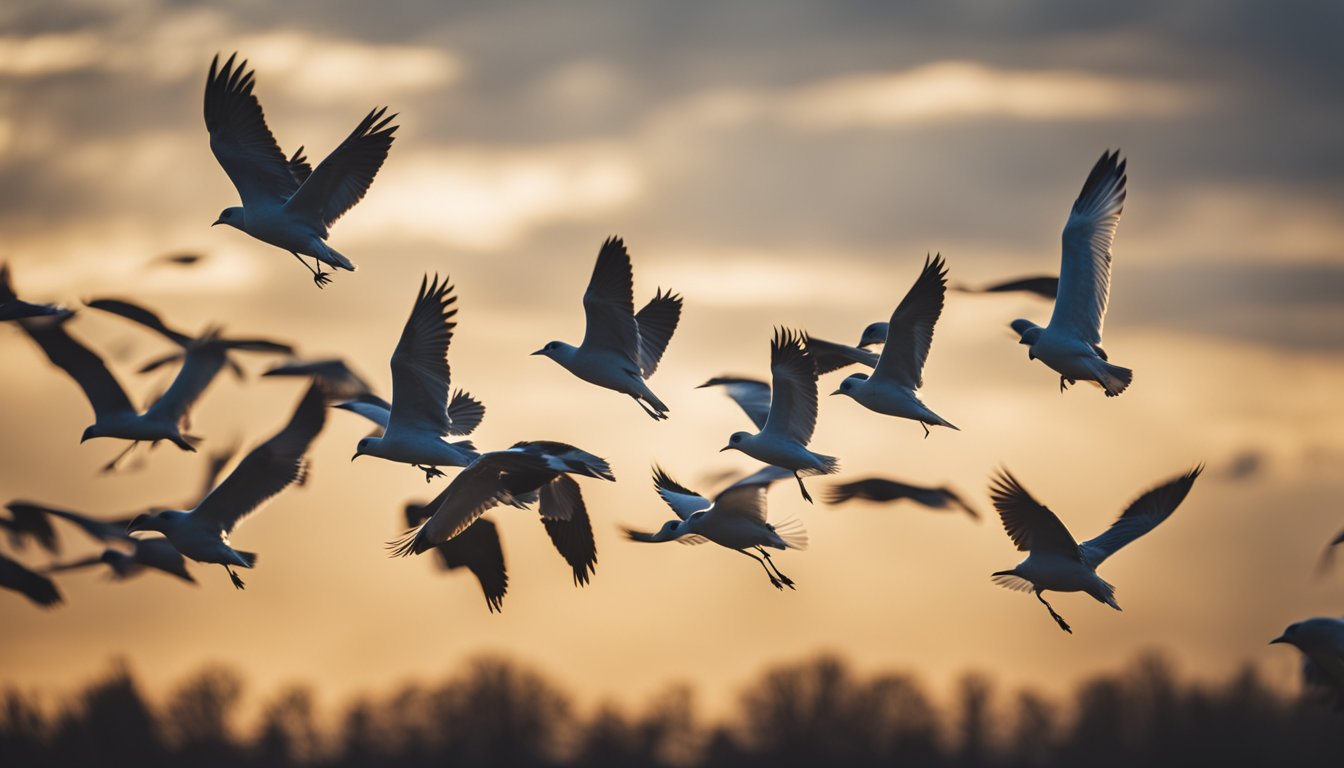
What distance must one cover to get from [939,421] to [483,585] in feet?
17.1

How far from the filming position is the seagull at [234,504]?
69.9 feet

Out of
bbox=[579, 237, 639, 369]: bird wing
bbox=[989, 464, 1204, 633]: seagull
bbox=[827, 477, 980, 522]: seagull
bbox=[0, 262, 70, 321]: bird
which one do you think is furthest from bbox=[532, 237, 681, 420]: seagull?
bbox=[0, 262, 70, 321]: bird

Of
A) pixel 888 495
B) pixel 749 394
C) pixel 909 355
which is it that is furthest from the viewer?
pixel 749 394

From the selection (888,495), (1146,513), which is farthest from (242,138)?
(1146,513)

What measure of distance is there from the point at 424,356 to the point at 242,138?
3.15 meters

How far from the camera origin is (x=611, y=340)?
Answer: 71.9 feet

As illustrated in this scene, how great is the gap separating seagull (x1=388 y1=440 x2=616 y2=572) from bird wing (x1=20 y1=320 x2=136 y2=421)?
13.9 feet

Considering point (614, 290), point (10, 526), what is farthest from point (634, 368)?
point (10, 526)

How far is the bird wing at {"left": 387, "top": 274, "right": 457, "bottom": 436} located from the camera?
2022cm

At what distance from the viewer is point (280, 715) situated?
4063 inches

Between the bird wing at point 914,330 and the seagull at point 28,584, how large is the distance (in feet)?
31.6

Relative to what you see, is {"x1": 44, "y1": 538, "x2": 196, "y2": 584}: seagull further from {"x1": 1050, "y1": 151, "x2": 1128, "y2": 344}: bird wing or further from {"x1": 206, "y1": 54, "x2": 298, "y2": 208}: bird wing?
{"x1": 1050, "y1": 151, "x2": 1128, "y2": 344}: bird wing

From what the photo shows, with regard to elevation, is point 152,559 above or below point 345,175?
below

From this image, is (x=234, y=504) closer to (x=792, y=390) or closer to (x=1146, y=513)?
(x=792, y=390)
